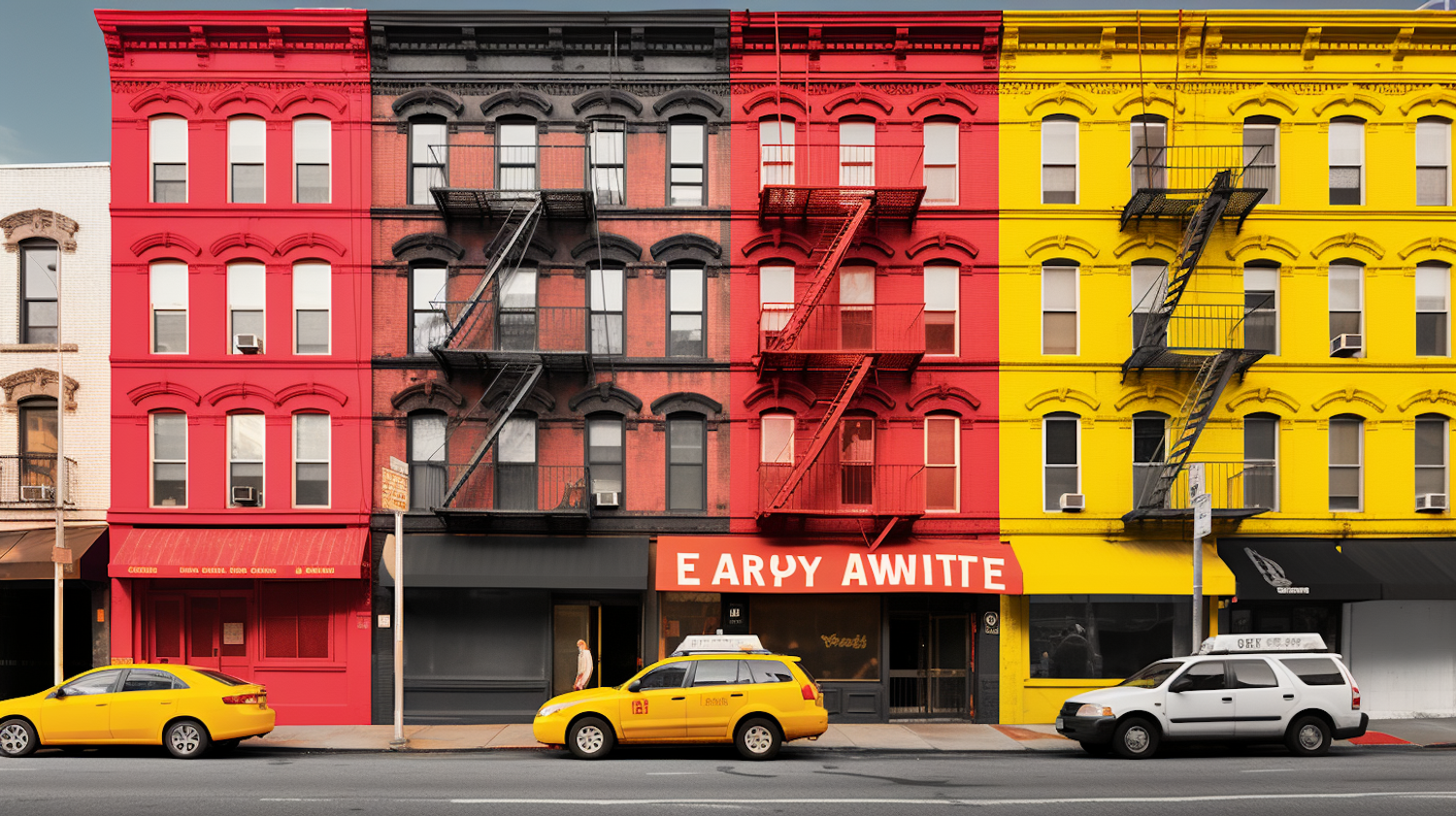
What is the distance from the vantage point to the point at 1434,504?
762 inches

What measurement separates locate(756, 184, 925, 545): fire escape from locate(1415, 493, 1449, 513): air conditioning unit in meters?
9.82

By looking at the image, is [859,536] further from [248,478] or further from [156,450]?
[156,450]

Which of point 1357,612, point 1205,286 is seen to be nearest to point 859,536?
point 1205,286

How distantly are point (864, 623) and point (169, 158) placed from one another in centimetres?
1661

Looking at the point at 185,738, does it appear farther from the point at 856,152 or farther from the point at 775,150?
the point at 856,152

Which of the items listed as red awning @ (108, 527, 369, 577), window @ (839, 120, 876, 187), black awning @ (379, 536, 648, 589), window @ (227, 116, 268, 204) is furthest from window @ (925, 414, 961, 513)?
window @ (227, 116, 268, 204)

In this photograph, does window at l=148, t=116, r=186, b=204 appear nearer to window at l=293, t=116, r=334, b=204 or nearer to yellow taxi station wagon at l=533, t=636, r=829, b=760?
window at l=293, t=116, r=334, b=204

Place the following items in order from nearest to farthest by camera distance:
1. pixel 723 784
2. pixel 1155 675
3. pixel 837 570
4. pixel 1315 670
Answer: pixel 723 784
pixel 1315 670
pixel 1155 675
pixel 837 570

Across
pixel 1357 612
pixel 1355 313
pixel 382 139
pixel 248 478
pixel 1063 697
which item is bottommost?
pixel 1063 697

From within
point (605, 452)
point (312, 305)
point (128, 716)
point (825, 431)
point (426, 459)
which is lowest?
point (128, 716)

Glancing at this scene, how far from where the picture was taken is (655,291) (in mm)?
19766

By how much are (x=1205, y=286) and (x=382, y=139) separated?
16735mm

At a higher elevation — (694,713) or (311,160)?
(311,160)

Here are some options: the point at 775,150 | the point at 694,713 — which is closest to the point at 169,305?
the point at 775,150
